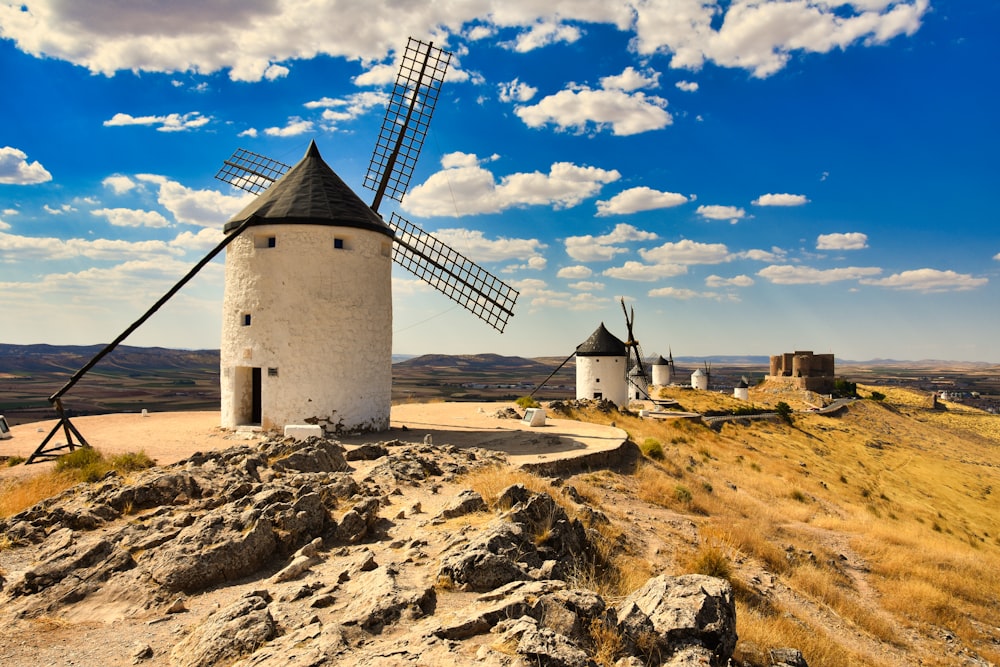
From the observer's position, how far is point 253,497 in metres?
7.21

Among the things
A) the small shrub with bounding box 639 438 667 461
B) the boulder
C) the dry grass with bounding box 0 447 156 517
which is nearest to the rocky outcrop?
the boulder

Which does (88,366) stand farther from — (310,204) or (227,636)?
(227,636)

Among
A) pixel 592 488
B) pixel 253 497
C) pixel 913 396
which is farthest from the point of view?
pixel 913 396

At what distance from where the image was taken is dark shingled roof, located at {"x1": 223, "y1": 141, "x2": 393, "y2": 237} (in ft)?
46.3

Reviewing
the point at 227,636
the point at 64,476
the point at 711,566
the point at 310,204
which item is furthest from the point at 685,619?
the point at 310,204

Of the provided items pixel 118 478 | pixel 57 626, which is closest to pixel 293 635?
pixel 57 626

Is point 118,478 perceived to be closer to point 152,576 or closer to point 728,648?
point 152,576

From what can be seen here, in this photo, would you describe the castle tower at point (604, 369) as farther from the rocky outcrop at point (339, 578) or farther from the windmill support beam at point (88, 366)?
the rocky outcrop at point (339, 578)

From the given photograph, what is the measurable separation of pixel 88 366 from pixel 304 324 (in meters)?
4.46

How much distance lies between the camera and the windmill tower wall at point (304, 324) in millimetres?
13969

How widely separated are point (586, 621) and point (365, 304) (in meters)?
11.4

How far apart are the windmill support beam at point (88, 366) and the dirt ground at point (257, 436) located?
48cm

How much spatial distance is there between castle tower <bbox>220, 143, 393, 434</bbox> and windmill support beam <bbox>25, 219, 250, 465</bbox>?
0.66m

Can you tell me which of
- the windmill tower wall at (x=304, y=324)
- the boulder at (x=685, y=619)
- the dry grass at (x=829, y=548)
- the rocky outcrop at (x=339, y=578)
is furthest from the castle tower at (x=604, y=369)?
the boulder at (x=685, y=619)
